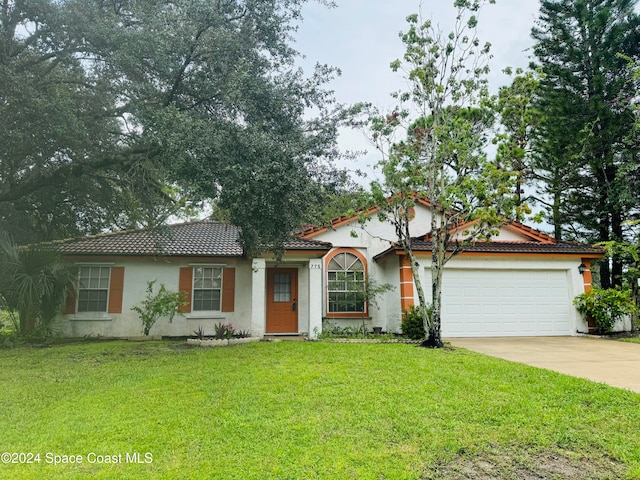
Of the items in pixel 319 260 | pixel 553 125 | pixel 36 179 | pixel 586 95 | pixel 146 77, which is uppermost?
pixel 586 95

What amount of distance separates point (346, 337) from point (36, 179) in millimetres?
9349

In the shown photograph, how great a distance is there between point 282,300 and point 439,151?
715cm

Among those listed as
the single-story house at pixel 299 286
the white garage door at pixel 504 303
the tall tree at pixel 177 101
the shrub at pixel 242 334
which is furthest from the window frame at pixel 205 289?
the white garage door at pixel 504 303

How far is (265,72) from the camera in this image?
8578mm

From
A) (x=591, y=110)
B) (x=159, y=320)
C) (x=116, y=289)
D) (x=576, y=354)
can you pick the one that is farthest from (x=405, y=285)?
(x=591, y=110)

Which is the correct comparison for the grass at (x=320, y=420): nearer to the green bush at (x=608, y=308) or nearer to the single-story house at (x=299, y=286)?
the single-story house at (x=299, y=286)

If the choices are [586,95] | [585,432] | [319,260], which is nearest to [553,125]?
[586,95]

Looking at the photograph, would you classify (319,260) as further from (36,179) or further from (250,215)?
(36,179)

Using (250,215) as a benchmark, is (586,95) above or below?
above

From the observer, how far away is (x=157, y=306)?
11891 millimetres

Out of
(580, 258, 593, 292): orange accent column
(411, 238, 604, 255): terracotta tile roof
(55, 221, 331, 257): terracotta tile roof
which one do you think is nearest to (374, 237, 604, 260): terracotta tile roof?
(411, 238, 604, 255): terracotta tile roof

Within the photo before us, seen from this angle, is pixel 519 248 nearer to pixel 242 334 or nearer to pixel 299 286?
pixel 299 286

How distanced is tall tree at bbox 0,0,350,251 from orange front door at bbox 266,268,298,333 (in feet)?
13.5

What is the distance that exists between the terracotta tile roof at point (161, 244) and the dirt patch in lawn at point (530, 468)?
8660 mm
